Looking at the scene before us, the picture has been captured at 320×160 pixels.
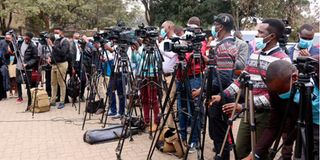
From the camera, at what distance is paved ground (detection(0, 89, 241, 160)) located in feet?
16.2

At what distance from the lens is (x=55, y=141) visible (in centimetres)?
563

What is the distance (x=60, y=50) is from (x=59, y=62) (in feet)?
1.01

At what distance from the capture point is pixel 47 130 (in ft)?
20.6

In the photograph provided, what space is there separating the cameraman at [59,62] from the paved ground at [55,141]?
2.58 feet

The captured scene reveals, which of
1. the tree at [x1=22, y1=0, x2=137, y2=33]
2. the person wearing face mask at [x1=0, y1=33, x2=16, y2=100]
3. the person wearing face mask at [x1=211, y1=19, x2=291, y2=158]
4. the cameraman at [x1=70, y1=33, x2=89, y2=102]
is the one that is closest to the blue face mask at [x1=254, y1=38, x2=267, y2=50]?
the person wearing face mask at [x1=211, y1=19, x2=291, y2=158]

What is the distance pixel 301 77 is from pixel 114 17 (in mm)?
32678

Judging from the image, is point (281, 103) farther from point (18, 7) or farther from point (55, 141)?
point (18, 7)

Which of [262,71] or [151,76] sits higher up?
[262,71]

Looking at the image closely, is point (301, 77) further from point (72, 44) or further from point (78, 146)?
point (72, 44)

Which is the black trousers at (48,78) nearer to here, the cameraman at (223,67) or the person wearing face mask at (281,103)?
the cameraman at (223,67)

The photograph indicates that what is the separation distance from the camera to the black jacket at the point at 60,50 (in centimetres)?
791

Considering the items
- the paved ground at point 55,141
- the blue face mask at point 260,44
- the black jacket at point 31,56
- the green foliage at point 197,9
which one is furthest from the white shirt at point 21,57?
the green foliage at point 197,9

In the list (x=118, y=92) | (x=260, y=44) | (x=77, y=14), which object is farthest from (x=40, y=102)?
(x=77, y=14)

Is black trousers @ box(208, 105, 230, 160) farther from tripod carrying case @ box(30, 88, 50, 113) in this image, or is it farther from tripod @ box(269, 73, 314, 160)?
tripod carrying case @ box(30, 88, 50, 113)
